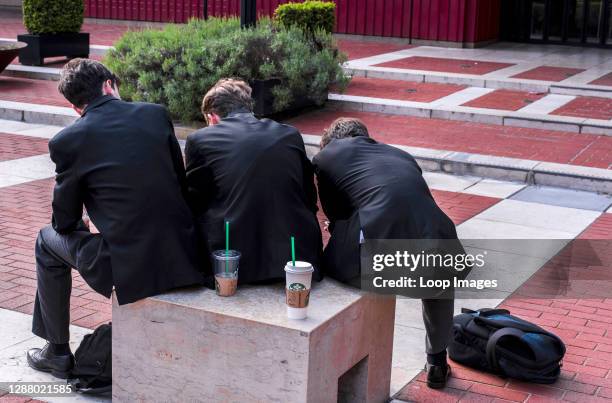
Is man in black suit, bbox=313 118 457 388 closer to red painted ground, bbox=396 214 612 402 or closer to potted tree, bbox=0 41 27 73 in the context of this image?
red painted ground, bbox=396 214 612 402

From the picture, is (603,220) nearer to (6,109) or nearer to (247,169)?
(247,169)

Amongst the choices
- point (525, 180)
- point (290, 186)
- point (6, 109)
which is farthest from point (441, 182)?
point (6, 109)

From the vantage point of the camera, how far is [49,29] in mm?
15398

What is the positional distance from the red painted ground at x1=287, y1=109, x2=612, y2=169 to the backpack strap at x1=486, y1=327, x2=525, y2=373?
16.8 ft

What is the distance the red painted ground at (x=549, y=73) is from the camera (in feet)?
46.1

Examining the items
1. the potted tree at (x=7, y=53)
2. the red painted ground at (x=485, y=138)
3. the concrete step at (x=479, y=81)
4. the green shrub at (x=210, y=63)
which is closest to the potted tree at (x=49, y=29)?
the potted tree at (x=7, y=53)

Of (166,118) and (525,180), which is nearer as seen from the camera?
(166,118)

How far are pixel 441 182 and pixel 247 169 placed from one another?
199 inches

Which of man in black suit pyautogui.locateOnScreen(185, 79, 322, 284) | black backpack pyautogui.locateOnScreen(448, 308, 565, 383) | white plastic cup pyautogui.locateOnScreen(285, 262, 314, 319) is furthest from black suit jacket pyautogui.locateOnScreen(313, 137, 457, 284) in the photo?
black backpack pyautogui.locateOnScreen(448, 308, 565, 383)

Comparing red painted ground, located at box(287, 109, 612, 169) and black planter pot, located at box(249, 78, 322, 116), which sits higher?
black planter pot, located at box(249, 78, 322, 116)

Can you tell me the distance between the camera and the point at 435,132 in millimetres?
11016

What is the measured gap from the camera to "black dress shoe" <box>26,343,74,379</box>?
4.58m

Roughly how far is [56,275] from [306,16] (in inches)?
396

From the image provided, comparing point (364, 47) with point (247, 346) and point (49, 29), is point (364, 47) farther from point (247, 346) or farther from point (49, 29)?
point (247, 346)
